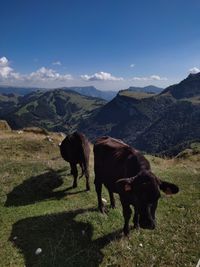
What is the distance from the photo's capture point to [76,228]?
14242mm

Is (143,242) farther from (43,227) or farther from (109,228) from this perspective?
(43,227)

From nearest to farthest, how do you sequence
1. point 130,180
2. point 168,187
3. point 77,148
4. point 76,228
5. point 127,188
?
point 127,188, point 130,180, point 168,187, point 76,228, point 77,148

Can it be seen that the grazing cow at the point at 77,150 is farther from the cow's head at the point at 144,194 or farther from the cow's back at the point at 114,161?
the cow's head at the point at 144,194

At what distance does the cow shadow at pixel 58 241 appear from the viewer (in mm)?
11719

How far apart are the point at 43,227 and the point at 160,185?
5550 millimetres

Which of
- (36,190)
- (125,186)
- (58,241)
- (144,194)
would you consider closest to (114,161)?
(125,186)

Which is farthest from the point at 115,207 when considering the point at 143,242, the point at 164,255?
the point at 164,255

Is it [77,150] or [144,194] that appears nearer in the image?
[144,194]

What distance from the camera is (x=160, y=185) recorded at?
12.1 meters

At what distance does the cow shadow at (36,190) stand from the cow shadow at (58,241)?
138 inches

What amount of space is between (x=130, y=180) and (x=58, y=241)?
386 cm

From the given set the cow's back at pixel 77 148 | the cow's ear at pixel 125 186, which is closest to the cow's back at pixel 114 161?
the cow's ear at pixel 125 186

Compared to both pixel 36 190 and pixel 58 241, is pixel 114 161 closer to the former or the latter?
pixel 58 241

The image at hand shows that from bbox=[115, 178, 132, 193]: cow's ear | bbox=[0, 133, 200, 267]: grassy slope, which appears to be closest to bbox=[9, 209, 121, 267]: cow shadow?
bbox=[0, 133, 200, 267]: grassy slope
